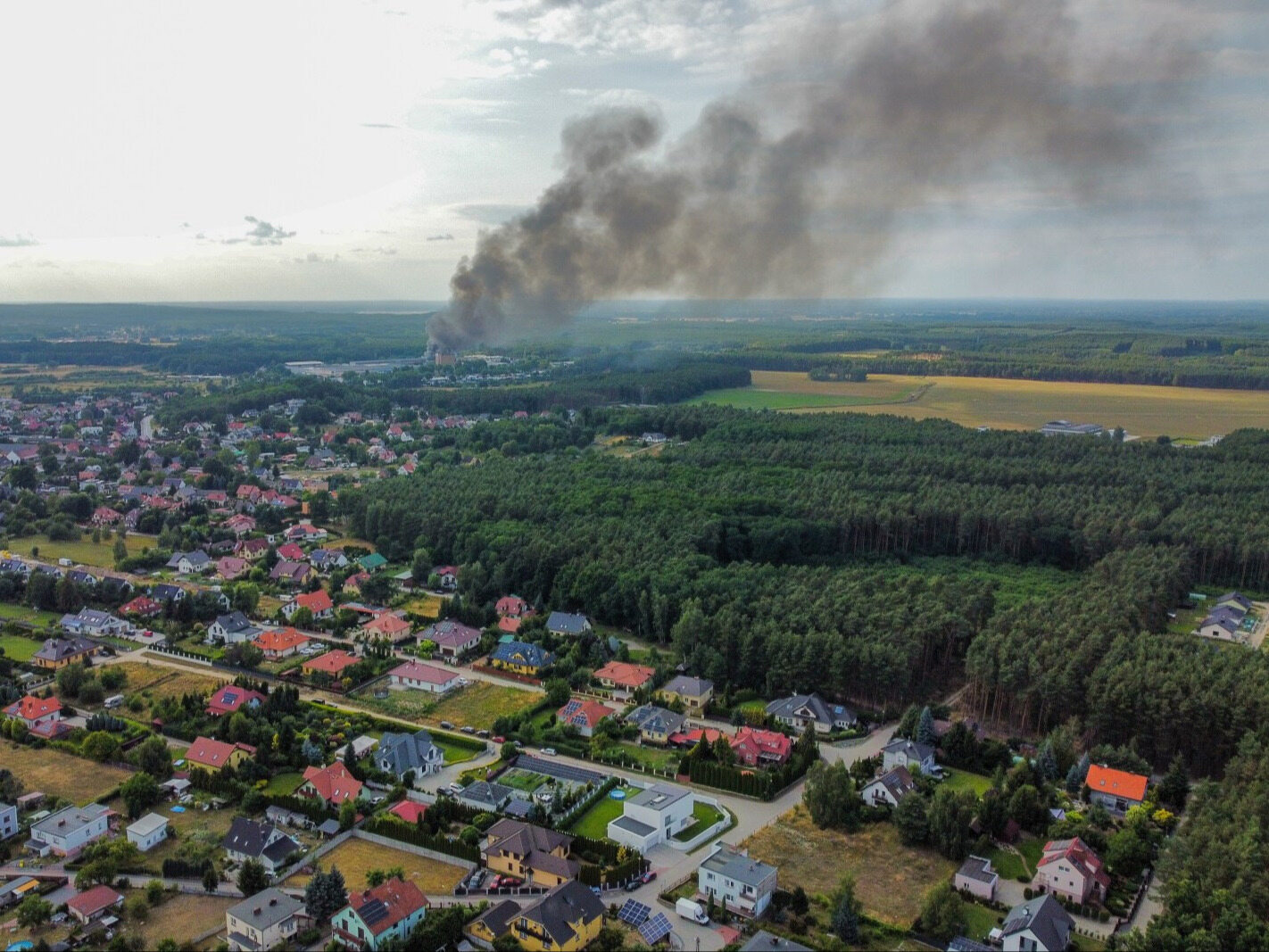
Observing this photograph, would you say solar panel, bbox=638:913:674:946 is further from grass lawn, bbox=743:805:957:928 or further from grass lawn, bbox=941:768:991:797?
grass lawn, bbox=941:768:991:797

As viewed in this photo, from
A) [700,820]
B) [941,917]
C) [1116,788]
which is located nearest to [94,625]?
[700,820]

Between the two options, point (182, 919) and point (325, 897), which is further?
point (182, 919)

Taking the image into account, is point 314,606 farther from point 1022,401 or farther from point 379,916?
point 1022,401

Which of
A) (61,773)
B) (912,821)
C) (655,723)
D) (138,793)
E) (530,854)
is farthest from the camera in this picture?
(655,723)

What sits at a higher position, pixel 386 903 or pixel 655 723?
pixel 386 903

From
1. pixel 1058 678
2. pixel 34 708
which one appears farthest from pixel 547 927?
pixel 34 708

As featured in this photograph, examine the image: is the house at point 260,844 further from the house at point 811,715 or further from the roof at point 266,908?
the house at point 811,715

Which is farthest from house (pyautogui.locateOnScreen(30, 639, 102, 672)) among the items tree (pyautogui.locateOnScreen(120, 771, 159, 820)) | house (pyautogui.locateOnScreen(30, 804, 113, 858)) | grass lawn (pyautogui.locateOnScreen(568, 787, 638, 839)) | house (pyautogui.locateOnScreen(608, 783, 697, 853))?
house (pyautogui.locateOnScreen(608, 783, 697, 853))
